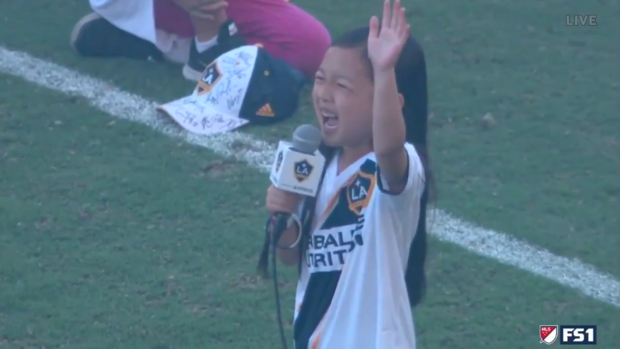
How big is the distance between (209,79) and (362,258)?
3.08 metres

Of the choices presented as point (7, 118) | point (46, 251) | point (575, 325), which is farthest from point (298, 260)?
point (7, 118)

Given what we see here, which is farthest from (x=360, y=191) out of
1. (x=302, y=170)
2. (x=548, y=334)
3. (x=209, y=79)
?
(x=209, y=79)

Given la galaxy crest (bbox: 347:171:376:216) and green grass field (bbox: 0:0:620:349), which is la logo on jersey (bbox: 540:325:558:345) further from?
la galaxy crest (bbox: 347:171:376:216)

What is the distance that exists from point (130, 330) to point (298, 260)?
4.14 ft

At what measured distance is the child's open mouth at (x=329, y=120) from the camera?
2.13m

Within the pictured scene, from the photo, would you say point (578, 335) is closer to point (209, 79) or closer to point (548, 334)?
point (548, 334)

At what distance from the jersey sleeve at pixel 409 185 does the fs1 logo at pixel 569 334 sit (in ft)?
5.04

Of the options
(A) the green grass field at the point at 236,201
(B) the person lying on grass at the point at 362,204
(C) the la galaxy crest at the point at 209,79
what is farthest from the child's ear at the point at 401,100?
(C) the la galaxy crest at the point at 209,79

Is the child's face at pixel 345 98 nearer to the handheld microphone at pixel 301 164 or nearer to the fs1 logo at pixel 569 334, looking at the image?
the handheld microphone at pixel 301 164

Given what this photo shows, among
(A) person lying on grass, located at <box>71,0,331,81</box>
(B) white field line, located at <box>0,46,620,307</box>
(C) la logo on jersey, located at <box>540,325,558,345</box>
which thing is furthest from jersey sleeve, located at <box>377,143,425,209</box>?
(A) person lying on grass, located at <box>71,0,331,81</box>

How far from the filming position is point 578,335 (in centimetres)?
353

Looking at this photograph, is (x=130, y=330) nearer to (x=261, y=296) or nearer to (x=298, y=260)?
(x=261, y=296)

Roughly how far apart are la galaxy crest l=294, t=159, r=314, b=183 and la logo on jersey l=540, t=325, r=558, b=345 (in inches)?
63.2

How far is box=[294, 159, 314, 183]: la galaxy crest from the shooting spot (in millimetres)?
2160
